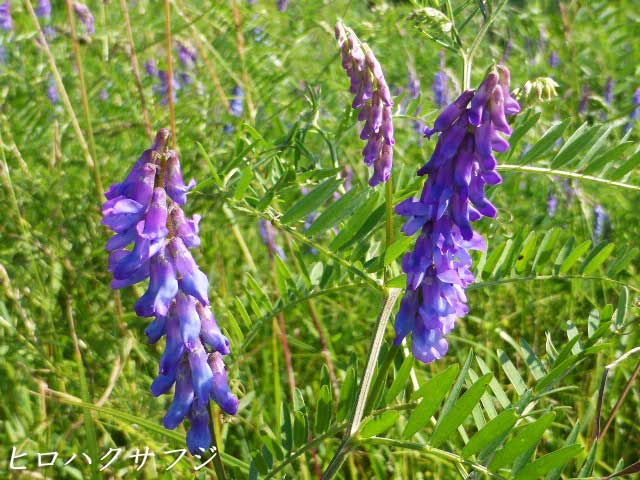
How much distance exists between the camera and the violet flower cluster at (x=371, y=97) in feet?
3.99

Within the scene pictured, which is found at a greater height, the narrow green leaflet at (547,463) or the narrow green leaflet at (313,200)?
the narrow green leaflet at (313,200)

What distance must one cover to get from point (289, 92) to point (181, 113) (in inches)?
22.4

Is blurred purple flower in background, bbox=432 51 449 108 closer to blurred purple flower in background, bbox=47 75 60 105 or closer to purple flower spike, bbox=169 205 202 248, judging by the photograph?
blurred purple flower in background, bbox=47 75 60 105

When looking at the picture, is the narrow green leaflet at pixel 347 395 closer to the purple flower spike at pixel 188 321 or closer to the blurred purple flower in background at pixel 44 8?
the purple flower spike at pixel 188 321

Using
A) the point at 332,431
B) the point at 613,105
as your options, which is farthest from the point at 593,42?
the point at 332,431

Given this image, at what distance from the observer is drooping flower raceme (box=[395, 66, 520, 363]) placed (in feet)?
3.34

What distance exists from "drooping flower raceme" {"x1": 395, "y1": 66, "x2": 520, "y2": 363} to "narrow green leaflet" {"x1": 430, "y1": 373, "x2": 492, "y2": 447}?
8cm

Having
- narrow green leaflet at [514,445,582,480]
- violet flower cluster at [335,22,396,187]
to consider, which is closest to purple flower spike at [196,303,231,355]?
violet flower cluster at [335,22,396,187]

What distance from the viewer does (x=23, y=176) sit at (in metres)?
2.32

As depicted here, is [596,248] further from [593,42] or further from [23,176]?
[593,42]

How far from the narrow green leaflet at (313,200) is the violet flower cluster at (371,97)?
12 centimetres

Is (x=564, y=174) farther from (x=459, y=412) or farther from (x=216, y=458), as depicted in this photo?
(x=216, y=458)

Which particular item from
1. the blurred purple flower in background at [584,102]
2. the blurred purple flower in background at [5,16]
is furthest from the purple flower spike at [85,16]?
the blurred purple flower in background at [584,102]

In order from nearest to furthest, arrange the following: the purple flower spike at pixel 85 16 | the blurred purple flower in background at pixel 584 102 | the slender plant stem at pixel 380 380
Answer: the slender plant stem at pixel 380 380, the purple flower spike at pixel 85 16, the blurred purple flower in background at pixel 584 102
